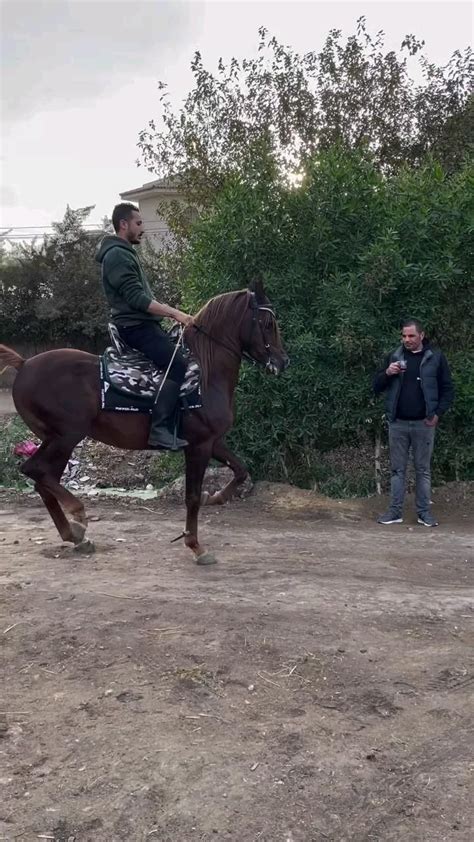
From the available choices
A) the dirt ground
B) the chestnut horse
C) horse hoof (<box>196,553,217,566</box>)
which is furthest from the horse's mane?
the dirt ground

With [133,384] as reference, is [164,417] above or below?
below

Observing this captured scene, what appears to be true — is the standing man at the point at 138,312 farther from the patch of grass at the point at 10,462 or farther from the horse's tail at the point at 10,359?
the patch of grass at the point at 10,462

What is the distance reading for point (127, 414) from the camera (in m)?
6.05

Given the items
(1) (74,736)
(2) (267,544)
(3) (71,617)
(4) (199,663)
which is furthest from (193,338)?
(1) (74,736)

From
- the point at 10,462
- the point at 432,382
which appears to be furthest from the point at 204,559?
the point at 10,462

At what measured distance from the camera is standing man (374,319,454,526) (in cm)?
765

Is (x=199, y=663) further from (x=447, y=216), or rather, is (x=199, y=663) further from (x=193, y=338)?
(x=447, y=216)

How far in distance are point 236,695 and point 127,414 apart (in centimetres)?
299

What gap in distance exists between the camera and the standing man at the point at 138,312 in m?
5.82

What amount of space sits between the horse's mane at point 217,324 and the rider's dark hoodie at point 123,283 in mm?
457

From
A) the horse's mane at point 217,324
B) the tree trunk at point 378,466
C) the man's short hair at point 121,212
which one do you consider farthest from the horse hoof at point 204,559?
the tree trunk at point 378,466

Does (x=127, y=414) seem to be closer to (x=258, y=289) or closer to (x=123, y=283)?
(x=123, y=283)

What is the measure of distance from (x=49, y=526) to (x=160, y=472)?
94.6 inches

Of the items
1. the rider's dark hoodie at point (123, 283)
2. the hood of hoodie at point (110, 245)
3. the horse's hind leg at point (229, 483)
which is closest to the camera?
the rider's dark hoodie at point (123, 283)
